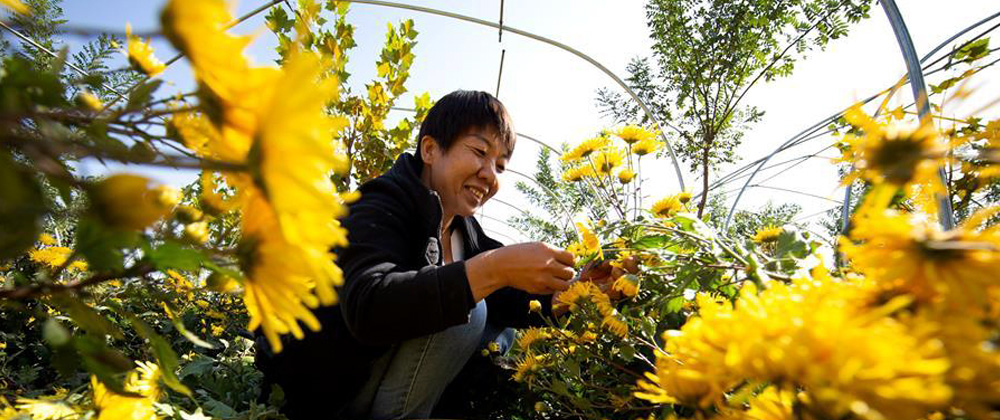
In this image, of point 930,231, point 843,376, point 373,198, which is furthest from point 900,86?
point 373,198

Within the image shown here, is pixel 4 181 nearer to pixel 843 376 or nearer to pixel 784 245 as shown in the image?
pixel 843 376

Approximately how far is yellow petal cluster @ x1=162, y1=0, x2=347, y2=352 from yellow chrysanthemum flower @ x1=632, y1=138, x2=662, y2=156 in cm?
140

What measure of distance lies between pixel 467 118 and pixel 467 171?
7.9 inches

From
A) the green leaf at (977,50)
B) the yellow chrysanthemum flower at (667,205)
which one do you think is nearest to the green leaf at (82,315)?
the yellow chrysanthemum flower at (667,205)

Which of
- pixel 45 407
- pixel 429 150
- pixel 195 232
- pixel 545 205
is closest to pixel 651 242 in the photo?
pixel 195 232

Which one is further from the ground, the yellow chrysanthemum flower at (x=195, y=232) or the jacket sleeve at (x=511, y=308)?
the jacket sleeve at (x=511, y=308)

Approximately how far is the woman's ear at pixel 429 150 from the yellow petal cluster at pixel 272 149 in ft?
4.89

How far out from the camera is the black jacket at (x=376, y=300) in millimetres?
1071

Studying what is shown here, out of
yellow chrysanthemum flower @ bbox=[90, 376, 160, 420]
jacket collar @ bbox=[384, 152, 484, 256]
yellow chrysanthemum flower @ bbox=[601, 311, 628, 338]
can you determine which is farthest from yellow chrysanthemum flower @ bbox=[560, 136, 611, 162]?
yellow chrysanthemum flower @ bbox=[90, 376, 160, 420]

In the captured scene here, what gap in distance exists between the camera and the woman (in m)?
1.07

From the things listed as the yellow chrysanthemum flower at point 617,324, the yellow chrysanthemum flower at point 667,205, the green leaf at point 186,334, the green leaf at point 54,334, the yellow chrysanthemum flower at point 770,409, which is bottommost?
the yellow chrysanthemum flower at point 770,409

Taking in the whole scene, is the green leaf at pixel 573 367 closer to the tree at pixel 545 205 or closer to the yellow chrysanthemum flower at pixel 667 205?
the yellow chrysanthemum flower at pixel 667 205

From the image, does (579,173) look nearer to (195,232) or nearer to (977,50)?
(977,50)

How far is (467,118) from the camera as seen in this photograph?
177 cm
